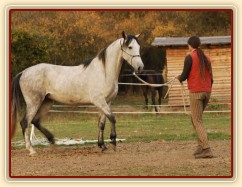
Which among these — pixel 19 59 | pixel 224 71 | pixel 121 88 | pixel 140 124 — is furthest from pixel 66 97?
pixel 121 88

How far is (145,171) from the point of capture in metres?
8.37

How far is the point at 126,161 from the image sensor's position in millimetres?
9336

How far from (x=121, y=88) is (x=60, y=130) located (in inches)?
432

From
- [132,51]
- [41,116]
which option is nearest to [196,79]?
[132,51]

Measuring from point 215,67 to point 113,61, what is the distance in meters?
12.9

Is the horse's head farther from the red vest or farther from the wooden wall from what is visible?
the wooden wall

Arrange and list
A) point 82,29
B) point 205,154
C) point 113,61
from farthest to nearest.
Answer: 1. point 82,29
2. point 113,61
3. point 205,154

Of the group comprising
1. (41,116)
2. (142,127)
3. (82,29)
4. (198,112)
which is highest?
(82,29)

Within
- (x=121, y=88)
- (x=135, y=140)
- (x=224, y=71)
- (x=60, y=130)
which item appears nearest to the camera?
(x=135, y=140)

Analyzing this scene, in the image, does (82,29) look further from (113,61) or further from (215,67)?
(113,61)

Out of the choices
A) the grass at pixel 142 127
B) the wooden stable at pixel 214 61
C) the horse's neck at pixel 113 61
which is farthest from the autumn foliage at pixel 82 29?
the horse's neck at pixel 113 61

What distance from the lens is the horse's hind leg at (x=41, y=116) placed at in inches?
439

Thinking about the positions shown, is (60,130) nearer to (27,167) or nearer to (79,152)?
(79,152)

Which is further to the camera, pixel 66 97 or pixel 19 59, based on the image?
pixel 19 59
